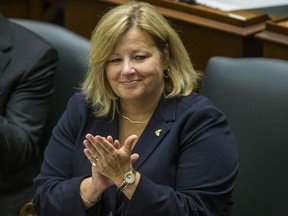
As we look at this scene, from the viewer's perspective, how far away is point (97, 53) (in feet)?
4.86

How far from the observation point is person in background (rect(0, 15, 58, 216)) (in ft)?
6.14

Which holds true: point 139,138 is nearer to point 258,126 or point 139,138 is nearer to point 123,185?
point 123,185

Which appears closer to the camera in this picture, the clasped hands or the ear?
the clasped hands

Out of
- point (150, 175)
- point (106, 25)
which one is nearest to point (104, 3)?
point (106, 25)

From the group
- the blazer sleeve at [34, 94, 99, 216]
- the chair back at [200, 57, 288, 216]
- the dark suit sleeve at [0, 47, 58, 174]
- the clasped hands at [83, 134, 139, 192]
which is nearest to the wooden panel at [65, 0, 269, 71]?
the chair back at [200, 57, 288, 216]

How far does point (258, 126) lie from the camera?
5.28 feet

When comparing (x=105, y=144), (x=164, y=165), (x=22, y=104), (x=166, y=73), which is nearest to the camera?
(x=105, y=144)

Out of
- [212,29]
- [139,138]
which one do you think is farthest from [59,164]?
[212,29]

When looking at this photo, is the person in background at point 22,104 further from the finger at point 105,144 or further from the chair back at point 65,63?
the finger at point 105,144

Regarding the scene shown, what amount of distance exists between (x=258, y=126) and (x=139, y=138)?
0.31 meters

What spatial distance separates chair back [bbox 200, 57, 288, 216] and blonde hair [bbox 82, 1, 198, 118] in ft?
0.49

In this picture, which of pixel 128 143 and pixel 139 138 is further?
pixel 139 138

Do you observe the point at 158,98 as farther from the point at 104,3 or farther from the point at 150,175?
the point at 104,3

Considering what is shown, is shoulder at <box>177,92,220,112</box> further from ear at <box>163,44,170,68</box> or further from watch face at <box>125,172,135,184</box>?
watch face at <box>125,172,135,184</box>
